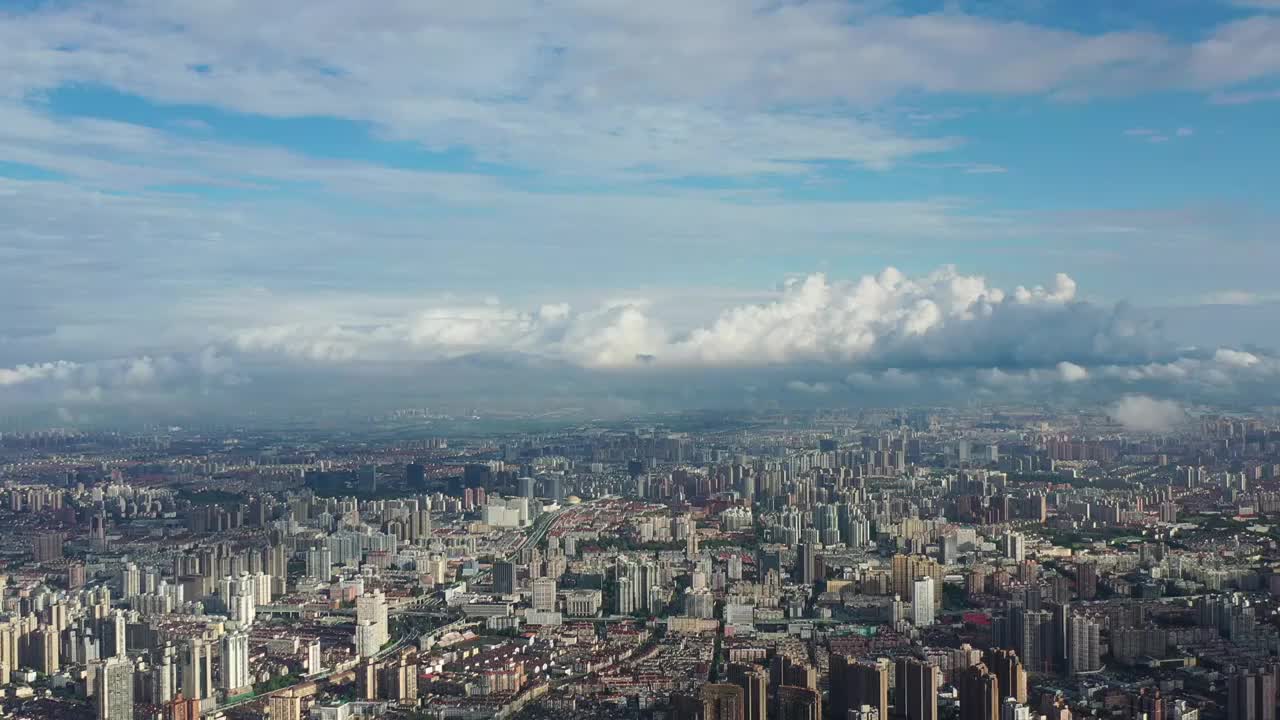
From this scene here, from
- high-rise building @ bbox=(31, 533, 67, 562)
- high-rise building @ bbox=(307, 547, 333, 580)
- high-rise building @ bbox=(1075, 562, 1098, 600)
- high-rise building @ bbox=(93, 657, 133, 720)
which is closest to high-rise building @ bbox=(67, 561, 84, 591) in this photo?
high-rise building @ bbox=(31, 533, 67, 562)

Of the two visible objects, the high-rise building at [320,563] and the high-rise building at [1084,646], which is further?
the high-rise building at [320,563]

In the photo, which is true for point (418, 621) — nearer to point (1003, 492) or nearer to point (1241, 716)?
point (1241, 716)

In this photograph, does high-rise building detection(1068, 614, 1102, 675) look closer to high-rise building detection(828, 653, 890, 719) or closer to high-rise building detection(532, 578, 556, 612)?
high-rise building detection(828, 653, 890, 719)

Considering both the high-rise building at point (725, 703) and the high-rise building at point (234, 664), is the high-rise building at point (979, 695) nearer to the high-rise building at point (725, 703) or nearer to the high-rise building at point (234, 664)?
the high-rise building at point (725, 703)

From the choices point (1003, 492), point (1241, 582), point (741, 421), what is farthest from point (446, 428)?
point (1241, 582)

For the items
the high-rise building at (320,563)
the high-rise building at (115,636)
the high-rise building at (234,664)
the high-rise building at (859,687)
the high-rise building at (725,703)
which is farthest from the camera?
the high-rise building at (320,563)

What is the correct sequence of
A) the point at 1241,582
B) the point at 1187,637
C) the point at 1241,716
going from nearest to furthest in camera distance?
the point at 1241,716 → the point at 1187,637 → the point at 1241,582

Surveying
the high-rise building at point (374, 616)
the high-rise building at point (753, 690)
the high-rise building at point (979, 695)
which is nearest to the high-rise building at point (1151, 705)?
the high-rise building at point (979, 695)
